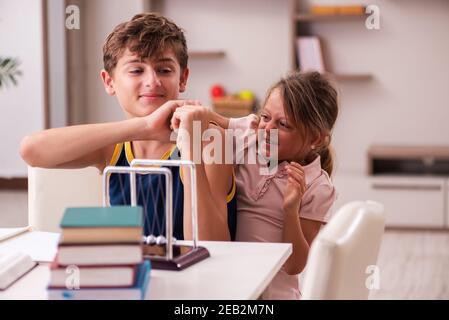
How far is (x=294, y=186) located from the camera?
74.7 inches

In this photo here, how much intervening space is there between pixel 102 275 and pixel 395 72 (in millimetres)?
4208

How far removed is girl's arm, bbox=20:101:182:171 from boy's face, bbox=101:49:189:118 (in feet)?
0.46

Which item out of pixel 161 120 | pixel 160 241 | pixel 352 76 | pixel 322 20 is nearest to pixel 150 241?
pixel 160 241

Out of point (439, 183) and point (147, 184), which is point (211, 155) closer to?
point (147, 184)

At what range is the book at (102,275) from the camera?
128 centimetres

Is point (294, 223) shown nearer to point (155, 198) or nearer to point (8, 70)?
point (155, 198)

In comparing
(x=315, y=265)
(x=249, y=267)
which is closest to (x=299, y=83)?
(x=249, y=267)

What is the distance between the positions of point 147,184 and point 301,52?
3345 millimetres

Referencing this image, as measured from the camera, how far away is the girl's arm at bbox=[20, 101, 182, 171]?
1.93 meters

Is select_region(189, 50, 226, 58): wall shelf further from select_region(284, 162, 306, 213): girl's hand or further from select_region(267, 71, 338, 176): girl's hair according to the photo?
select_region(284, 162, 306, 213): girl's hand

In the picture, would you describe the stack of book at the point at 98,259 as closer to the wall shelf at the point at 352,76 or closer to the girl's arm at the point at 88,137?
the girl's arm at the point at 88,137

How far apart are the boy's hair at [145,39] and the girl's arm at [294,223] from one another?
477 mm

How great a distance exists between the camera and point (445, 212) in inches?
194

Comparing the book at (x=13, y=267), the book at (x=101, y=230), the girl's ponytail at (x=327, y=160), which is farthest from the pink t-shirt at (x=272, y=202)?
the book at (x=101, y=230)
